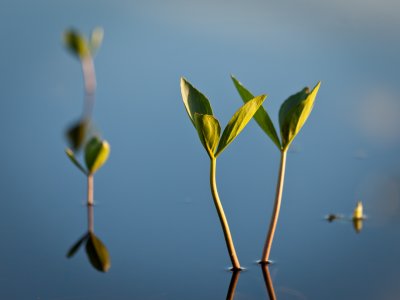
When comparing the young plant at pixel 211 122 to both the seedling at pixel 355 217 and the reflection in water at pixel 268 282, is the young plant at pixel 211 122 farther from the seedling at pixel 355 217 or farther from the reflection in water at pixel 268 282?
the seedling at pixel 355 217

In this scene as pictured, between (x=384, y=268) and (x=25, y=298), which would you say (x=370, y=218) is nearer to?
(x=384, y=268)

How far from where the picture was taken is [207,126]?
891 millimetres

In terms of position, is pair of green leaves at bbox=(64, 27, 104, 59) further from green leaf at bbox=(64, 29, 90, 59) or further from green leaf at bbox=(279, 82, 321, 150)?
green leaf at bbox=(279, 82, 321, 150)

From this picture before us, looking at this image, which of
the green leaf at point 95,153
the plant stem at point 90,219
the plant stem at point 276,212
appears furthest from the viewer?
the plant stem at point 90,219

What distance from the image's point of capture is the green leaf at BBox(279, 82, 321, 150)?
944mm

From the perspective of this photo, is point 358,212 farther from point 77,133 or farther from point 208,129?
point 77,133

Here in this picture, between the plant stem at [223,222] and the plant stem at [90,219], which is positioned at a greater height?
the plant stem at [223,222]

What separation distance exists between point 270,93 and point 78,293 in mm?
912

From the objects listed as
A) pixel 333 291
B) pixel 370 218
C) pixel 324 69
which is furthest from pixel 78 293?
pixel 324 69

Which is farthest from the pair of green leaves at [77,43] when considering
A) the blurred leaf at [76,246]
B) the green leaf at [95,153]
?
the blurred leaf at [76,246]

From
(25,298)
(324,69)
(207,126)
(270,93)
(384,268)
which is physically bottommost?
(25,298)

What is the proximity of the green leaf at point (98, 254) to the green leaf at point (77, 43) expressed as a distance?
0.58 meters

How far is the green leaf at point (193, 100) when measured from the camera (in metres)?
0.92

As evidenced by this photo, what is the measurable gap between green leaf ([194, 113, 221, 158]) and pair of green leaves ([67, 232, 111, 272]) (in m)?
0.26
